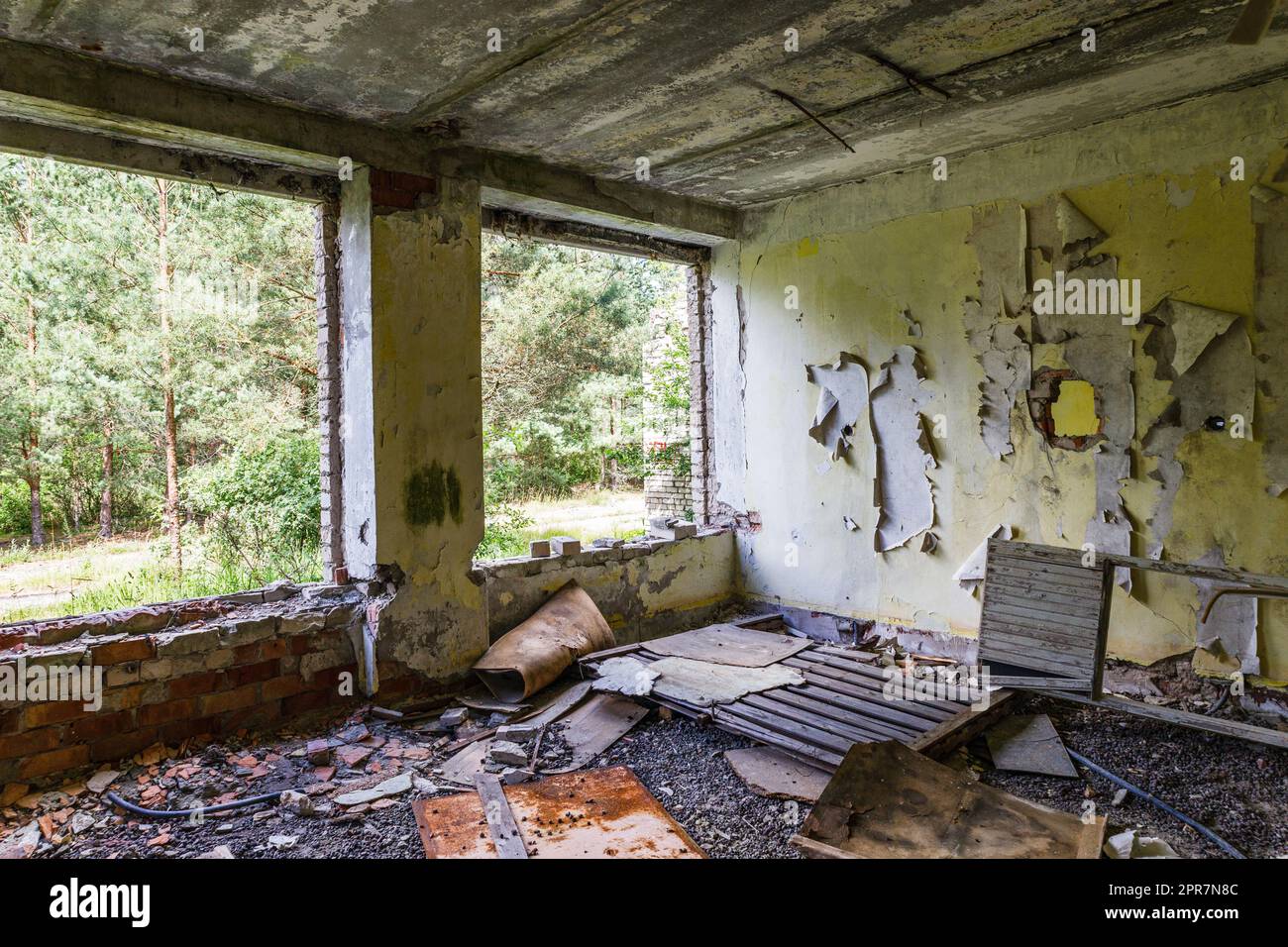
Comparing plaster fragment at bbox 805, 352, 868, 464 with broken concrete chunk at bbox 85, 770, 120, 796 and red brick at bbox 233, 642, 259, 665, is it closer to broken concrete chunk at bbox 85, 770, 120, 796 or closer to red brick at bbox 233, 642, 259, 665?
red brick at bbox 233, 642, 259, 665

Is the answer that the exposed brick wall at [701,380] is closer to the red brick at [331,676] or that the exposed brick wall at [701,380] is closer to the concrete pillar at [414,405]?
the concrete pillar at [414,405]

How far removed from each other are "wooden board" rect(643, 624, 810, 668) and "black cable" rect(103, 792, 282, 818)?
1.97 metres

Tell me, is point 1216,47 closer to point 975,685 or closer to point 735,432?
point 975,685

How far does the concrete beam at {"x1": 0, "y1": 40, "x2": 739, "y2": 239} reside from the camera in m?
2.74

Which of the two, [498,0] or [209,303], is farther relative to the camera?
[209,303]

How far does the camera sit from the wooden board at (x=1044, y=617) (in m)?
3.31

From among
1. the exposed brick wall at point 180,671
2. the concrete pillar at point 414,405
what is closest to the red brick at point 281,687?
the exposed brick wall at point 180,671

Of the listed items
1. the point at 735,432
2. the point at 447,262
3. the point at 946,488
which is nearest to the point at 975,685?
the point at 946,488

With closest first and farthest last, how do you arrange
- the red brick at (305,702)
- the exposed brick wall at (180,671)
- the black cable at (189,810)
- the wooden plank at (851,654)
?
the black cable at (189,810) < the exposed brick wall at (180,671) < the red brick at (305,702) < the wooden plank at (851,654)

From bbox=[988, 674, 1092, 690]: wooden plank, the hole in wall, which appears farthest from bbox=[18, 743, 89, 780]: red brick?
the hole in wall

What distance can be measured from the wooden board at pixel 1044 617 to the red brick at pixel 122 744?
358 cm

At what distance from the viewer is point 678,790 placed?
2.85 meters

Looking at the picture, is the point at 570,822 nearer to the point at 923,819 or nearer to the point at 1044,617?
the point at 923,819

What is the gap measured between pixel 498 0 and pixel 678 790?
274cm
